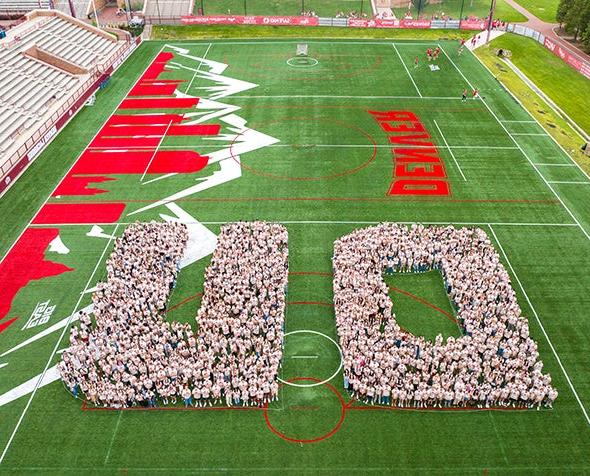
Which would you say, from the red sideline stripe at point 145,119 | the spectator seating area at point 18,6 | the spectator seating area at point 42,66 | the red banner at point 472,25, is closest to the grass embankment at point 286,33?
the red banner at point 472,25

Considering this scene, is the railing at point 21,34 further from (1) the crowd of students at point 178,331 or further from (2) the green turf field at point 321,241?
(1) the crowd of students at point 178,331

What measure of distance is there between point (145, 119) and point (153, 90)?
7.25 metres

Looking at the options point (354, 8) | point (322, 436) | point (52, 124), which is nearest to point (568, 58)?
point (354, 8)

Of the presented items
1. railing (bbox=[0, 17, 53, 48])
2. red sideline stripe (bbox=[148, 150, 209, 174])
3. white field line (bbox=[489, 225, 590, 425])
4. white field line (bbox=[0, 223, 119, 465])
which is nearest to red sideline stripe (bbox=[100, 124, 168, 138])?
red sideline stripe (bbox=[148, 150, 209, 174])

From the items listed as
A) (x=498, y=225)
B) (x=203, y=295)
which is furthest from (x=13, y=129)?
(x=498, y=225)

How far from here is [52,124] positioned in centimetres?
4541

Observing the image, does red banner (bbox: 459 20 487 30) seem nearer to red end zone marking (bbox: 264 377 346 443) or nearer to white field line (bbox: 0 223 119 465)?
white field line (bbox: 0 223 119 465)

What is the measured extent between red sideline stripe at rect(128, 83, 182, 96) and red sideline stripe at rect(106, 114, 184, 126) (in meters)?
5.19

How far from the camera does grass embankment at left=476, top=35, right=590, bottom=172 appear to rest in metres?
47.2

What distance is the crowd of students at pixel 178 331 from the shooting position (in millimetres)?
22609

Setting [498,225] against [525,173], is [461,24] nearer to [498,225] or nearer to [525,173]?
[525,173]

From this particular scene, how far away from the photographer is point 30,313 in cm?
2780

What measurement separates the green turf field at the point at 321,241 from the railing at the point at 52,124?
961mm

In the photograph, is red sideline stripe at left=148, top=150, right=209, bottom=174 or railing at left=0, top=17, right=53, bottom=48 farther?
railing at left=0, top=17, right=53, bottom=48
